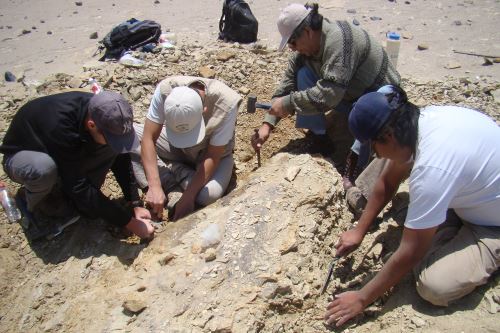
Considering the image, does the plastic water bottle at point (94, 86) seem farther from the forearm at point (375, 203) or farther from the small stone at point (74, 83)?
the forearm at point (375, 203)

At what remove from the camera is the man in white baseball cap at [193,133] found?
9.09 ft

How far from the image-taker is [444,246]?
228 cm

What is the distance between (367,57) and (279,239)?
1.56 meters

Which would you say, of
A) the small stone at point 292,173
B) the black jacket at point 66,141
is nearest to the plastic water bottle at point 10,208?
the black jacket at point 66,141

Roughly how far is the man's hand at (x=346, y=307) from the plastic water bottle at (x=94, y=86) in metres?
2.95

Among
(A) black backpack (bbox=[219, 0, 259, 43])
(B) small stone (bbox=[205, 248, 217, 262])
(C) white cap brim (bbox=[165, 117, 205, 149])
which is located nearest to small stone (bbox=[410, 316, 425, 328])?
(B) small stone (bbox=[205, 248, 217, 262])

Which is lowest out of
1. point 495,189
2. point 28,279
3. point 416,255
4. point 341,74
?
point 28,279

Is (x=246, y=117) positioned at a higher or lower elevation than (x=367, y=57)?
lower

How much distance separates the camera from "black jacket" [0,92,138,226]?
253 centimetres

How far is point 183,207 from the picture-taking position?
3061 millimetres

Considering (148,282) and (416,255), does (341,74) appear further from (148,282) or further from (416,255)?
(148,282)

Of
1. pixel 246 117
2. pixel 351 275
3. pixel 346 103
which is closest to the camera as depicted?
pixel 351 275

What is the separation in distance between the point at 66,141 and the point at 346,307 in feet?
6.21

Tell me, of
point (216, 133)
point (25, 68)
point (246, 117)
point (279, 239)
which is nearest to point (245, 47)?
point (246, 117)
